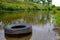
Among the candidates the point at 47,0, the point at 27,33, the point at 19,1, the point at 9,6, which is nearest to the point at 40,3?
the point at 47,0

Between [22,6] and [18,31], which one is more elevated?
[18,31]

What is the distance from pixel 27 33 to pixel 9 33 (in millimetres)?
578

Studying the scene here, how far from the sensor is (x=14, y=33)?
459cm

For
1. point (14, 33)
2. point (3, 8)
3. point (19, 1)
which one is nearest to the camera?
point (14, 33)

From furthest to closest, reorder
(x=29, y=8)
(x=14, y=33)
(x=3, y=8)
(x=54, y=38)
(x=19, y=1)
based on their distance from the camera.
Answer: (x=19, y=1), (x=29, y=8), (x=3, y=8), (x=14, y=33), (x=54, y=38)

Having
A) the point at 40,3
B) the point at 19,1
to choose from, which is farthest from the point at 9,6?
the point at 40,3

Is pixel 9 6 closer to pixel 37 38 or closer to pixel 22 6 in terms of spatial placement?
pixel 22 6

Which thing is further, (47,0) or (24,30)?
(47,0)

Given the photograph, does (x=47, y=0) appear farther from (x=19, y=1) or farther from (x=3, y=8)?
(x=3, y=8)

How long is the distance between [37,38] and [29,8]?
14.1 metres

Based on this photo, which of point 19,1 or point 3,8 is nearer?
point 3,8

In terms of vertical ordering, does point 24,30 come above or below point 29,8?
above

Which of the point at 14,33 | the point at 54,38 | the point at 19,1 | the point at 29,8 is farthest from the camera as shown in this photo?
the point at 19,1

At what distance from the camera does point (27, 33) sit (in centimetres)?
477
